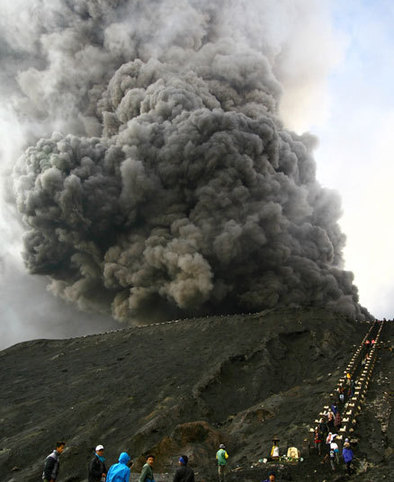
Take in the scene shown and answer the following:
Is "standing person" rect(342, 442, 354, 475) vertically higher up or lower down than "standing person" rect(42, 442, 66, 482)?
lower down

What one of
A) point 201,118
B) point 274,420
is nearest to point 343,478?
point 274,420

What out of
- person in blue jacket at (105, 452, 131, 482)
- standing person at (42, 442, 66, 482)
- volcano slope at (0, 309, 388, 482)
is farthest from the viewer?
volcano slope at (0, 309, 388, 482)

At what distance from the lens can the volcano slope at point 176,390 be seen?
17984 millimetres

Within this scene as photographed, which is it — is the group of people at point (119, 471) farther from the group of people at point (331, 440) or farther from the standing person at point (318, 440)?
the standing person at point (318, 440)

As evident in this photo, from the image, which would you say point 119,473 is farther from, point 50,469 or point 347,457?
point 347,457

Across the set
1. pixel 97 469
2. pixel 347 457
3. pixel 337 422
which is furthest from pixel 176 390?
pixel 97 469

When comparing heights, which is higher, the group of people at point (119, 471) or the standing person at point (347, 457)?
the group of people at point (119, 471)

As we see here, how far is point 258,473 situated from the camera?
12.9 meters

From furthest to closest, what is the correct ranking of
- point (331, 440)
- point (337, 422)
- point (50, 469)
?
point (337, 422) < point (331, 440) < point (50, 469)

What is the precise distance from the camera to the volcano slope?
17984mm

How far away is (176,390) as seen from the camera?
24.7 m

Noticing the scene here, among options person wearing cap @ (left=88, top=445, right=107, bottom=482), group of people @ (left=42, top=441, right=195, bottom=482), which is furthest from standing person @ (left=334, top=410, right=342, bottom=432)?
person wearing cap @ (left=88, top=445, right=107, bottom=482)

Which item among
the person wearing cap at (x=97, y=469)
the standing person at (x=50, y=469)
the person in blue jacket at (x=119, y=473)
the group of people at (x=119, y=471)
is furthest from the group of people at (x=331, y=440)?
the standing person at (x=50, y=469)

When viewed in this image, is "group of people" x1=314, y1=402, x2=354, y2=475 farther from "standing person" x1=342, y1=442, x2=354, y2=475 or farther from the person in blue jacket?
the person in blue jacket
